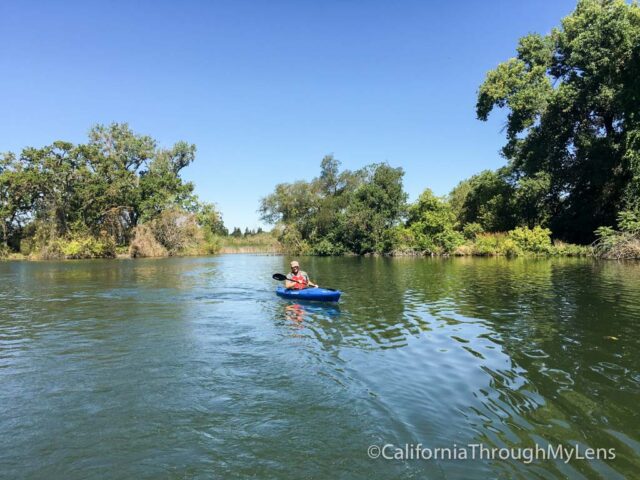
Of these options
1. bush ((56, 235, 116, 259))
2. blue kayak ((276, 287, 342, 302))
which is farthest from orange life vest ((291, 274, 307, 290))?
bush ((56, 235, 116, 259))

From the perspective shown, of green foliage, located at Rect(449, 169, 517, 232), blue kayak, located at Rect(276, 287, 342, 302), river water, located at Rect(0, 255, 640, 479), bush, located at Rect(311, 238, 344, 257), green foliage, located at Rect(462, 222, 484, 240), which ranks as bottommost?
river water, located at Rect(0, 255, 640, 479)

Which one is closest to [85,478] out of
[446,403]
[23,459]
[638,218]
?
[23,459]

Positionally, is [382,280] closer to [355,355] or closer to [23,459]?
[355,355]

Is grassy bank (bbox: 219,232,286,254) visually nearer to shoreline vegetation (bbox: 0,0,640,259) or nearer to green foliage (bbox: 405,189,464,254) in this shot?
shoreline vegetation (bbox: 0,0,640,259)

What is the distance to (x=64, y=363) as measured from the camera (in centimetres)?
892

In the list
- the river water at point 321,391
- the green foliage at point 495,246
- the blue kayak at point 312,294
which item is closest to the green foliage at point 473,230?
the green foliage at point 495,246

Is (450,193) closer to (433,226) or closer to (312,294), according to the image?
(433,226)

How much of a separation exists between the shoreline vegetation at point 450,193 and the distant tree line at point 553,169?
0.12m

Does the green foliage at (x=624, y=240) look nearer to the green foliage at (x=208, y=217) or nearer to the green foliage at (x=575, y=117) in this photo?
the green foliage at (x=575, y=117)

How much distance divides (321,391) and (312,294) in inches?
332

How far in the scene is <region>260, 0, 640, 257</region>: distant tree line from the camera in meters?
32.1

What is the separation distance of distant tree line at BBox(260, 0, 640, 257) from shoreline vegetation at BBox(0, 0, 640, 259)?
118 millimetres

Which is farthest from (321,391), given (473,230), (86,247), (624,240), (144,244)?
(86,247)

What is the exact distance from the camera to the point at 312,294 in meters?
15.6
